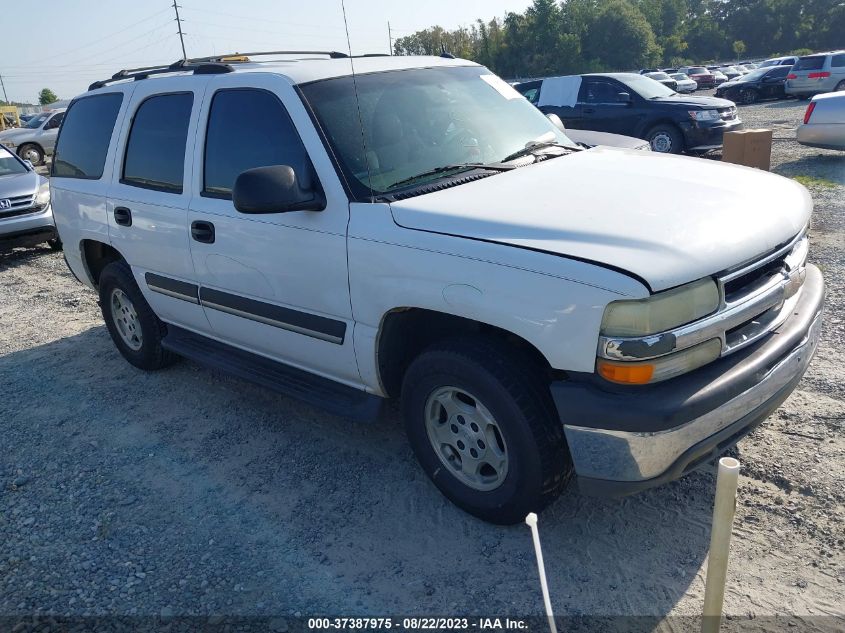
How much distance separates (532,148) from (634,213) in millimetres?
1190

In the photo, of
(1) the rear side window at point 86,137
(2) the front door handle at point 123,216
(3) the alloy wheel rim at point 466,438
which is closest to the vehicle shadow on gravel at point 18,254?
(1) the rear side window at point 86,137

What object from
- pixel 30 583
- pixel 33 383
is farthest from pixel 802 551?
pixel 33 383

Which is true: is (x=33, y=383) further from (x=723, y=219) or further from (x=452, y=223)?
(x=723, y=219)

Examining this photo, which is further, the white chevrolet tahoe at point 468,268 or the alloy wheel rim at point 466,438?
the alloy wheel rim at point 466,438

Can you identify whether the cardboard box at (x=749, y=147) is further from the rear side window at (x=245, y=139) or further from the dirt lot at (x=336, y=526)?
the rear side window at (x=245, y=139)

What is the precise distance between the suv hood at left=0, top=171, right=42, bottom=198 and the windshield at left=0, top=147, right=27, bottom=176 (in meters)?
0.16

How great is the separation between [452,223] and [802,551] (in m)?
1.92

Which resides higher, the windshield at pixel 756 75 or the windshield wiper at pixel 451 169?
the windshield wiper at pixel 451 169

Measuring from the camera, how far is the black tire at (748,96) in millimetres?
29219

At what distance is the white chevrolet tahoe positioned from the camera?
2486 millimetres

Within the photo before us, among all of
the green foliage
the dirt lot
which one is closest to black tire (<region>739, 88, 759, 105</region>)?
the dirt lot

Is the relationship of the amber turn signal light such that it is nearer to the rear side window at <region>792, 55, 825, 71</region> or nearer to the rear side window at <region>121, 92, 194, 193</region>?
the rear side window at <region>121, 92, 194, 193</region>

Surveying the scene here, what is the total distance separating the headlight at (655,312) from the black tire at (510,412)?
466 millimetres

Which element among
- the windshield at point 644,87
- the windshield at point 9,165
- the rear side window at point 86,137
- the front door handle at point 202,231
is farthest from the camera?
the windshield at point 644,87
